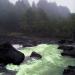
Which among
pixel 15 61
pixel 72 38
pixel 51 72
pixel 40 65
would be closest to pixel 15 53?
pixel 15 61

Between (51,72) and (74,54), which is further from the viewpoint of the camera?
(74,54)

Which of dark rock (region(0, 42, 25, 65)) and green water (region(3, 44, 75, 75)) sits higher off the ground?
dark rock (region(0, 42, 25, 65))

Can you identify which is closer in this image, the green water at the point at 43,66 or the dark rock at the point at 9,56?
the green water at the point at 43,66

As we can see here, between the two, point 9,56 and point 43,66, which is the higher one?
point 9,56

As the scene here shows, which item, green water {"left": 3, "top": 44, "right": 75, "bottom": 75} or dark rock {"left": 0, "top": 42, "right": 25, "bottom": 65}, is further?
dark rock {"left": 0, "top": 42, "right": 25, "bottom": 65}

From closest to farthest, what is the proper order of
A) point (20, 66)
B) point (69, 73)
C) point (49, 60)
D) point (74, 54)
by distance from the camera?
1. point (69, 73)
2. point (20, 66)
3. point (49, 60)
4. point (74, 54)

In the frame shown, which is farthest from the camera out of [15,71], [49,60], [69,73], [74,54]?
[74,54]

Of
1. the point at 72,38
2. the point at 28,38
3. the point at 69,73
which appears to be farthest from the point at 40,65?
the point at 28,38

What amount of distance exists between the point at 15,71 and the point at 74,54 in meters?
10.5

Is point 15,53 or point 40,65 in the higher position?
point 15,53

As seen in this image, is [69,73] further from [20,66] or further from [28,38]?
[28,38]

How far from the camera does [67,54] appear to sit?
27.2 meters

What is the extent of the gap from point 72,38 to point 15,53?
2949 centimetres

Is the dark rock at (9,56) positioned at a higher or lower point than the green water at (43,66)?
higher
